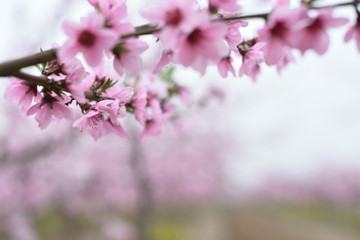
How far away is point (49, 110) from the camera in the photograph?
116 centimetres

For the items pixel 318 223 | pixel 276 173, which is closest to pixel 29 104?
pixel 318 223

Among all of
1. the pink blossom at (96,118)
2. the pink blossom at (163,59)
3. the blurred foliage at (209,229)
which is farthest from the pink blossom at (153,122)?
the blurred foliage at (209,229)

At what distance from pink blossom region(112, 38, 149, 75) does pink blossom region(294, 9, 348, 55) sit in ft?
1.25

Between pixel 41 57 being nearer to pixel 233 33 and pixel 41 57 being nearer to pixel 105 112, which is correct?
pixel 105 112

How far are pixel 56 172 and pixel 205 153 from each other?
976cm

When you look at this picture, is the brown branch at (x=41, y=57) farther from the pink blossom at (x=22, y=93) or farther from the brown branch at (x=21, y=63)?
the pink blossom at (x=22, y=93)

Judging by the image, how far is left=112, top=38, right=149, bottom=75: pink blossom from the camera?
95 cm

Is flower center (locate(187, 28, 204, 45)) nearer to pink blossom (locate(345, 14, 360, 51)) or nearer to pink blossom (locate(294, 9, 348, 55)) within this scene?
pink blossom (locate(294, 9, 348, 55))

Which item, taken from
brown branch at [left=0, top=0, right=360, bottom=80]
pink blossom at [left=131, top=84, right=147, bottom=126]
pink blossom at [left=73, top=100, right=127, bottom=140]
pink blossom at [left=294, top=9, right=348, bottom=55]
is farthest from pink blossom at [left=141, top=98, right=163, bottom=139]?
pink blossom at [left=294, top=9, right=348, bottom=55]

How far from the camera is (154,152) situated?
15.2 metres

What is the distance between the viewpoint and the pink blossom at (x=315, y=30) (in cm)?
87

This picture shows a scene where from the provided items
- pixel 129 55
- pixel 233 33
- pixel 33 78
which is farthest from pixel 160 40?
pixel 33 78

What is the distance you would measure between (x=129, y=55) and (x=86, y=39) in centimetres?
12

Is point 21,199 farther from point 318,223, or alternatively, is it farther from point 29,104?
point 318,223
